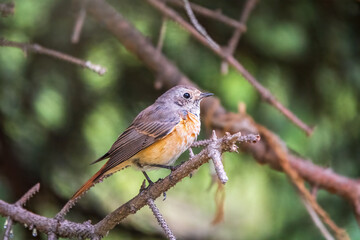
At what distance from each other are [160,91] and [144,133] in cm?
125

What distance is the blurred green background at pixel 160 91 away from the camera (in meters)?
3.99

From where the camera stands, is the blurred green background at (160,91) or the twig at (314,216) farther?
the blurred green background at (160,91)

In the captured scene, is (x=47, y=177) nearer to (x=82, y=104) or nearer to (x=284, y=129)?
(x=82, y=104)

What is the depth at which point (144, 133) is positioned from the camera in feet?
10.4

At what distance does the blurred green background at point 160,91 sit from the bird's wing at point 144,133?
917 mm

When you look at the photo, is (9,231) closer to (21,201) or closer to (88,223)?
(21,201)

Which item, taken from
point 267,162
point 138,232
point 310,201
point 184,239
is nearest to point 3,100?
point 138,232

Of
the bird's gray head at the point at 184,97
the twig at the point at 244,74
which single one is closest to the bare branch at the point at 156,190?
the bird's gray head at the point at 184,97

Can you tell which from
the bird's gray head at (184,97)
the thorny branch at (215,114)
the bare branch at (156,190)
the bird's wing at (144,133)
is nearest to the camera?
the bare branch at (156,190)

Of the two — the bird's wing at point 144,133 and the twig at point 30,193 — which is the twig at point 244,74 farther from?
the twig at point 30,193

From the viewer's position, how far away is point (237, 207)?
480cm

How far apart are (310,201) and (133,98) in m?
1.57

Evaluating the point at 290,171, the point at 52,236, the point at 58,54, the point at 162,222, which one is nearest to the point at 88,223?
the point at 52,236

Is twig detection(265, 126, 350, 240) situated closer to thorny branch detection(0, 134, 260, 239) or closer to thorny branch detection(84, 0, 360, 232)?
thorny branch detection(84, 0, 360, 232)
